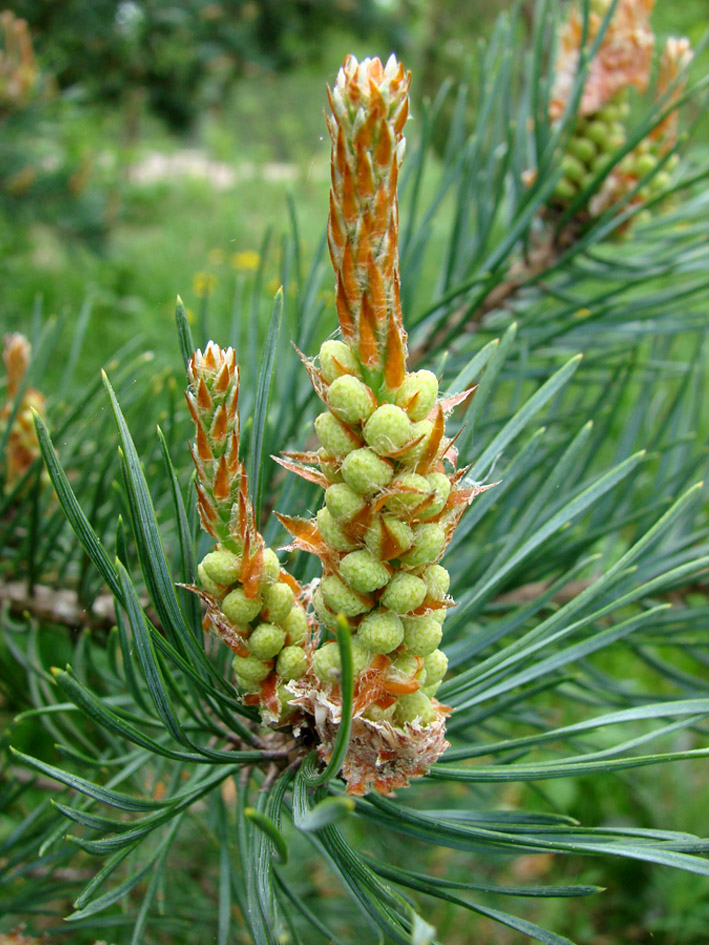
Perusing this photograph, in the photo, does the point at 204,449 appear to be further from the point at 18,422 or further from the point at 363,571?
the point at 18,422

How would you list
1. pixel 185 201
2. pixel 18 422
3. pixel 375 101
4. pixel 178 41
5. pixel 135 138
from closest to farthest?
pixel 375 101 < pixel 18 422 < pixel 178 41 < pixel 135 138 < pixel 185 201

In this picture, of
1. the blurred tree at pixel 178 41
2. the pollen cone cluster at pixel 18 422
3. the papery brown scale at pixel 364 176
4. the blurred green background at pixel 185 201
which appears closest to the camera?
the papery brown scale at pixel 364 176

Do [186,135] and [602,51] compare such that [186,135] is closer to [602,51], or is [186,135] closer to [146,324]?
[146,324]

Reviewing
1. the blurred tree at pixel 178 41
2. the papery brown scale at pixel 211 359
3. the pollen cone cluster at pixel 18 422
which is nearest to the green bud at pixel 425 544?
the papery brown scale at pixel 211 359

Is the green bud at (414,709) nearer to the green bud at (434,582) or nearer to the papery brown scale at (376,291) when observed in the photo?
the green bud at (434,582)

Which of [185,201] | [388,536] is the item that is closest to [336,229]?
[388,536]

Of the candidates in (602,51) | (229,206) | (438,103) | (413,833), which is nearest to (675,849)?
(413,833)

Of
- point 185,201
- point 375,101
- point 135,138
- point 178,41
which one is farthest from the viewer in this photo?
point 185,201

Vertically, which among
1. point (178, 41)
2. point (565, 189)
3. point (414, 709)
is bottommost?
point (414, 709)
